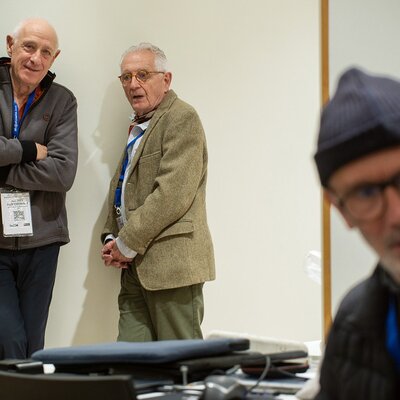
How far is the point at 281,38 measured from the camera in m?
4.47

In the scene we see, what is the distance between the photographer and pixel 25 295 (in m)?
3.76

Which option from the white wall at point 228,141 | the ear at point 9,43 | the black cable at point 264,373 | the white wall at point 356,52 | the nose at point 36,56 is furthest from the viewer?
the white wall at point 228,141

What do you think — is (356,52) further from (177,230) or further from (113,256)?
(113,256)

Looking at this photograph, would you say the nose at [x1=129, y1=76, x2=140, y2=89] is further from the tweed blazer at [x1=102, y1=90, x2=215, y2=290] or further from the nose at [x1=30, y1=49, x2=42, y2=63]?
the nose at [x1=30, y1=49, x2=42, y2=63]

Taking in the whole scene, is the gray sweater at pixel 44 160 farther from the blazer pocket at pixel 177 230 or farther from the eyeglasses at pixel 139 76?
the blazer pocket at pixel 177 230

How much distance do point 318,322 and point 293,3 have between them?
5.86ft

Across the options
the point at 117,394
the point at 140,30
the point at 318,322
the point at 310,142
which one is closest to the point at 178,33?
the point at 140,30

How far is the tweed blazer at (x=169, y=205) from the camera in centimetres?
362

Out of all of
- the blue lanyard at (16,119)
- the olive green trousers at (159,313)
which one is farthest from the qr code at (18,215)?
the olive green trousers at (159,313)

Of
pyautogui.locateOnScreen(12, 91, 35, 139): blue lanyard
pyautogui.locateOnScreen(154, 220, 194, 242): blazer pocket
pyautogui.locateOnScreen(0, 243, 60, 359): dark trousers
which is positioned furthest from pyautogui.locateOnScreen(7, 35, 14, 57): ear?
pyautogui.locateOnScreen(154, 220, 194, 242): blazer pocket

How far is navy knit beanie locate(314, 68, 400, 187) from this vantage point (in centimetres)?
96

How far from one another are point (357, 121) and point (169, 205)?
8.74ft

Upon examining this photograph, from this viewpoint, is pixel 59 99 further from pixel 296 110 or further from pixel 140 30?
pixel 296 110

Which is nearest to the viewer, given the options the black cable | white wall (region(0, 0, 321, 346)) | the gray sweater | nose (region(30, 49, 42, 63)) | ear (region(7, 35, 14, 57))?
the black cable
